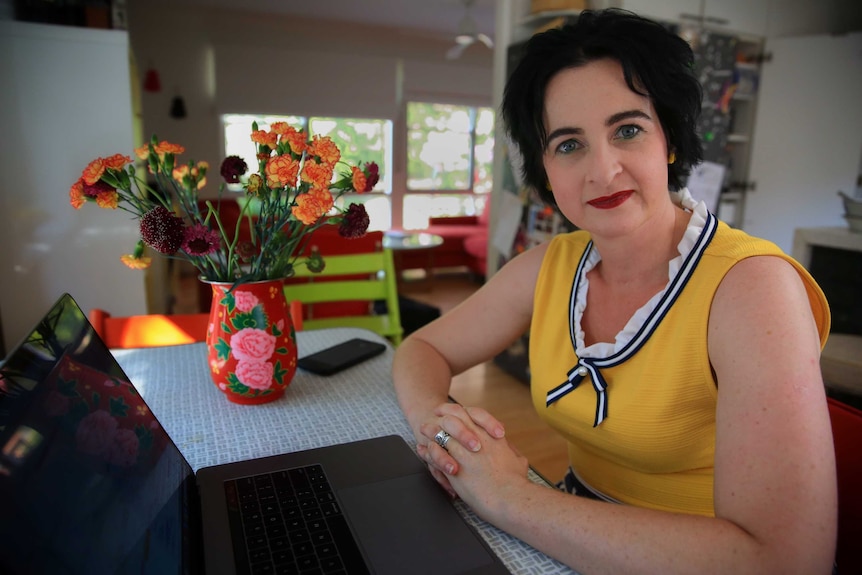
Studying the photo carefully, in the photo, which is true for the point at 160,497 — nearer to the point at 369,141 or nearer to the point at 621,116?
the point at 621,116

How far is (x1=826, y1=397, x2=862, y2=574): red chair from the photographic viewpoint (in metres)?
0.75

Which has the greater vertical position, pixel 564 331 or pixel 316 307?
pixel 564 331

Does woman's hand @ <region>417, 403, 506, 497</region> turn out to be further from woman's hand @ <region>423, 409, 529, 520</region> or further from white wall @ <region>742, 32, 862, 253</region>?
white wall @ <region>742, 32, 862, 253</region>

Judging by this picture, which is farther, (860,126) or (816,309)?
(860,126)

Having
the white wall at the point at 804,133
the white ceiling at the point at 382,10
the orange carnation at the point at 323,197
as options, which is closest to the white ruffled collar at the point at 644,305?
the orange carnation at the point at 323,197

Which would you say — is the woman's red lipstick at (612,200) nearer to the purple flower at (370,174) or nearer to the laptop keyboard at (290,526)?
the purple flower at (370,174)

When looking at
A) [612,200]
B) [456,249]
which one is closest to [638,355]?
[612,200]

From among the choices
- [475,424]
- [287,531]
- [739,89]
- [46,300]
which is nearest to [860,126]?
[739,89]

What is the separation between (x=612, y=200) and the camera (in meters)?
0.88

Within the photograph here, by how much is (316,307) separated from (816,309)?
106 inches

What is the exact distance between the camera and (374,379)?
1166mm

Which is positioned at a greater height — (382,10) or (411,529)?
(382,10)

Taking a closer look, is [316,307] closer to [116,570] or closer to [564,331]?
[564,331]

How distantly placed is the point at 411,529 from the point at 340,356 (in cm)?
64
